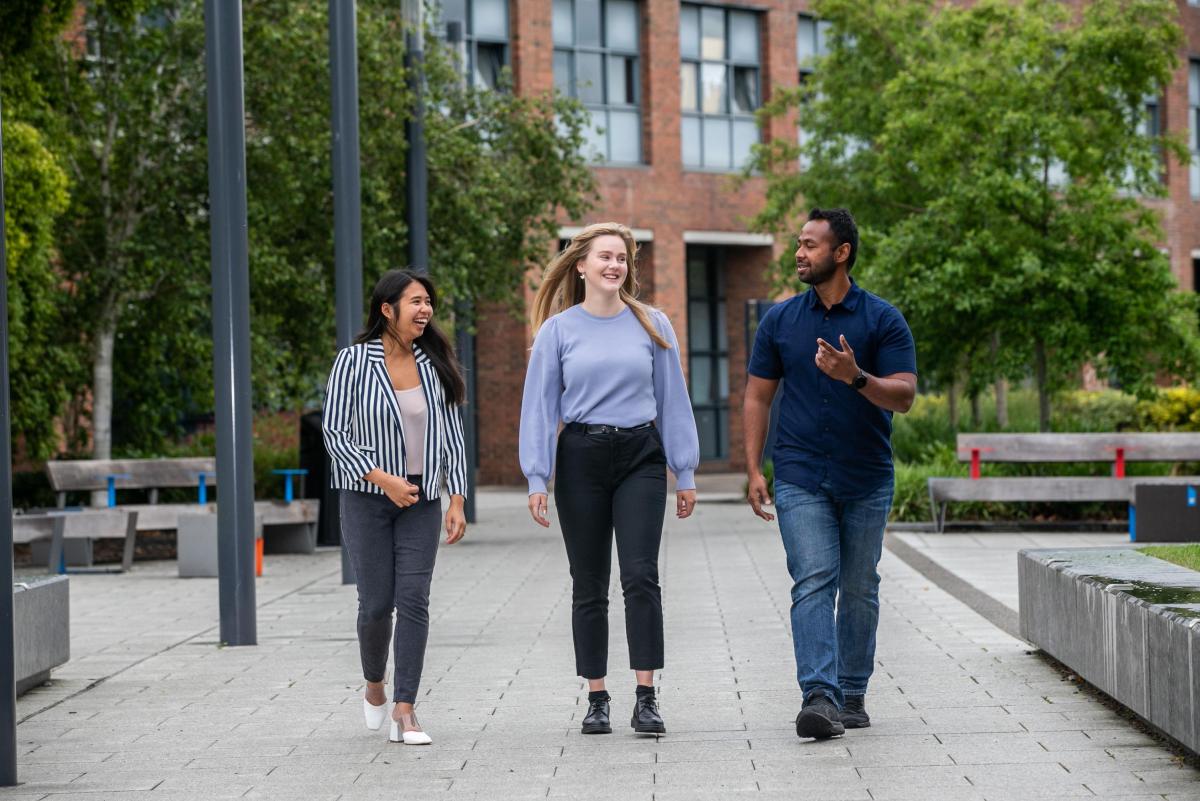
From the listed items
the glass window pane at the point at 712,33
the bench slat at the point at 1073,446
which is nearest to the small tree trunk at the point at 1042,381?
the bench slat at the point at 1073,446

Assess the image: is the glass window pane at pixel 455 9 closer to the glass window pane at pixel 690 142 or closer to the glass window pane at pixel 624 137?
the glass window pane at pixel 624 137

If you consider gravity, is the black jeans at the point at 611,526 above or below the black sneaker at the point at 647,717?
above

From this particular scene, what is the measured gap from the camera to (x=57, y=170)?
16.6 meters

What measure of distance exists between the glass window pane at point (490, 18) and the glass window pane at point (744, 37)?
5.72 m

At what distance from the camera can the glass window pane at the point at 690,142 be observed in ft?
138

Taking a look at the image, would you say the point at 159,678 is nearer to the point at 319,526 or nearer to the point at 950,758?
the point at 950,758

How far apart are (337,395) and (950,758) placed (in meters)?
2.53

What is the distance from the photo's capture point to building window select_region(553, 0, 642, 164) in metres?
40.7

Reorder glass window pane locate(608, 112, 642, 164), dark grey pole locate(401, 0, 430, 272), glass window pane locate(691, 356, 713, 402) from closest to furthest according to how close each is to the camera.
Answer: dark grey pole locate(401, 0, 430, 272) → glass window pane locate(608, 112, 642, 164) → glass window pane locate(691, 356, 713, 402)

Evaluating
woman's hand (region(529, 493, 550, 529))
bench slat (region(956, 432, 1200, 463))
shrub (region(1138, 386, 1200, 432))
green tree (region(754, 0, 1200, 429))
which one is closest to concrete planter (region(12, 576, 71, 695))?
woman's hand (region(529, 493, 550, 529))

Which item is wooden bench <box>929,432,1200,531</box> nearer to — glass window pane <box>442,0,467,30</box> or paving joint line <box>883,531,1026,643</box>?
paving joint line <box>883,531,1026,643</box>

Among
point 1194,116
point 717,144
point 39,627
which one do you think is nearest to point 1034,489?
point 39,627

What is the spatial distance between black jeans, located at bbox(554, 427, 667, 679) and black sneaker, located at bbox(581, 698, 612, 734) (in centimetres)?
14

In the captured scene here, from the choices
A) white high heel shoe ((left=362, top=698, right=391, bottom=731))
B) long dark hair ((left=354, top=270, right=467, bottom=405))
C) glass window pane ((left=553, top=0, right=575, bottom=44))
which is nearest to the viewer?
long dark hair ((left=354, top=270, right=467, bottom=405))
